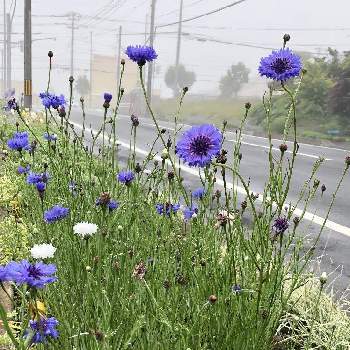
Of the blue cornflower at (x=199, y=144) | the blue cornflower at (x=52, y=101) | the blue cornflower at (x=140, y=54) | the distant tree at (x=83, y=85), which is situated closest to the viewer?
the blue cornflower at (x=199, y=144)

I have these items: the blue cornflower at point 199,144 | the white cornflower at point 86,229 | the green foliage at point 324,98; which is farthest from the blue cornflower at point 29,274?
the green foliage at point 324,98

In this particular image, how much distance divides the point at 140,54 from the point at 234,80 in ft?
216

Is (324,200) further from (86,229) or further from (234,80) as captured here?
(234,80)

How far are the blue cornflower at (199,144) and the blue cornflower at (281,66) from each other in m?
0.42

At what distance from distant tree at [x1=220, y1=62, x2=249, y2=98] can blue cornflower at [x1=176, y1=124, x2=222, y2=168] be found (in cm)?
6498

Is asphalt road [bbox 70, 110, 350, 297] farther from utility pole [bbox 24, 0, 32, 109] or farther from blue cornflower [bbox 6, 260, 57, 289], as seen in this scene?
utility pole [bbox 24, 0, 32, 109]

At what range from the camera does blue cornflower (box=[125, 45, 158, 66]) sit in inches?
95.0

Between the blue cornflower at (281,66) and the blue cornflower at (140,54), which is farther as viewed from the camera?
the blue cornflower at (140,54)

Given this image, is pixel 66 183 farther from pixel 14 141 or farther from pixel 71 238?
pixel 71 238

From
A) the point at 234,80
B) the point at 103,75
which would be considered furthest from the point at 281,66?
the point at 103,75

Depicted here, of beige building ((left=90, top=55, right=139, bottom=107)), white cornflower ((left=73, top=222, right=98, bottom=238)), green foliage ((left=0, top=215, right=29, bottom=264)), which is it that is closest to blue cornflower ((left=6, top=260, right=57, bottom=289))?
white cornflower ((left=73, top=222, right=98, bottom=238))

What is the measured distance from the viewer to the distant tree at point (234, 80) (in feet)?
217

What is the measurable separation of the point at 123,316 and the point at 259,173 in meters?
8.65

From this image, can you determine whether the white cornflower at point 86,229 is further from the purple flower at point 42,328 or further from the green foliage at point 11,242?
the green foliage at point 11,242
